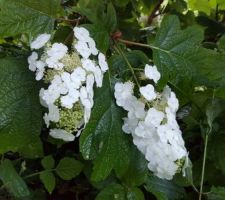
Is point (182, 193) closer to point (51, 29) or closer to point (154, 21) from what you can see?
point (51, 29)

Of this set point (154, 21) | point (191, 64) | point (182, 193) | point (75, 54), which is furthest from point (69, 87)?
point (154, 21)

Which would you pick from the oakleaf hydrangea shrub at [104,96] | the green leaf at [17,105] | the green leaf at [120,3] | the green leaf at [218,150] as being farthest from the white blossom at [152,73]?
the green leaf at [120,3]

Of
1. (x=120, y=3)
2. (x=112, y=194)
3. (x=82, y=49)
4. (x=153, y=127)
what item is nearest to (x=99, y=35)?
(x=82, y=49)

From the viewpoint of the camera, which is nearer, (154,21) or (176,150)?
(176,150)

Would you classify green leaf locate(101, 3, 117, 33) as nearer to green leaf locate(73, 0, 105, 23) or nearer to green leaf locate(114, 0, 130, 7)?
green leaf locate(73, 0, 105, 23)

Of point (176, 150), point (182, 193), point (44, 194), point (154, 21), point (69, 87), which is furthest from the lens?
point (154, 21)

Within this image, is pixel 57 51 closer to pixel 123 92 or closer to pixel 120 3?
pixel 123 92

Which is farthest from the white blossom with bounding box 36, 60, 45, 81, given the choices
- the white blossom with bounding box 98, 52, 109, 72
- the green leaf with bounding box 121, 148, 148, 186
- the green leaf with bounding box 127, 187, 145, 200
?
the green leaf with bounding box 127, 187, 145, 200
